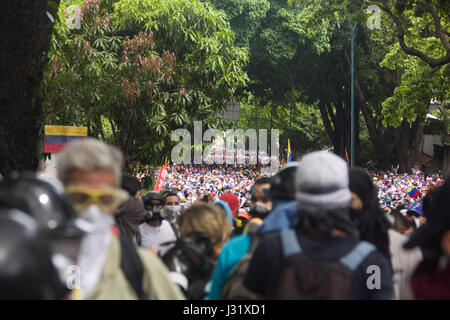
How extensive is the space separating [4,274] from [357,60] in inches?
1510

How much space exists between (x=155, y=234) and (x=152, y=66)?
11.2m

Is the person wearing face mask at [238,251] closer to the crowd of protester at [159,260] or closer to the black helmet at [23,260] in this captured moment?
the crowd of protester at [159,260]

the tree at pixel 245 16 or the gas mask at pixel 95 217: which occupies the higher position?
the tree at pixel 245 16

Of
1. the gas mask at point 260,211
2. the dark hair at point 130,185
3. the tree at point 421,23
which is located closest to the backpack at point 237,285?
the gas mask at point 260,211

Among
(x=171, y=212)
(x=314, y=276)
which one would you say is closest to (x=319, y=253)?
(x=314, y=276)

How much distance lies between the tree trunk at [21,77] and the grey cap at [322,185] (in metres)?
4.90

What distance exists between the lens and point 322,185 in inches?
94.9

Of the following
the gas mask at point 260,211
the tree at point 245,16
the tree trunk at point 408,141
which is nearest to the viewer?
the gas mask at point 260,211

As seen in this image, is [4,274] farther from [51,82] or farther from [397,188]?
[397,188]

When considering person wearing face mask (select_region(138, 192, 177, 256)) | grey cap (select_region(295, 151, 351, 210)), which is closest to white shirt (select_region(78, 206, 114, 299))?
grey cap (select_region(295, 151, 351, 210))

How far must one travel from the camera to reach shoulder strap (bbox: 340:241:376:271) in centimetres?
234

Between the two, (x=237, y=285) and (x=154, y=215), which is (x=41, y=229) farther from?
(x=154, y=215)

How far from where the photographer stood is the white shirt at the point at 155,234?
6.32 m
